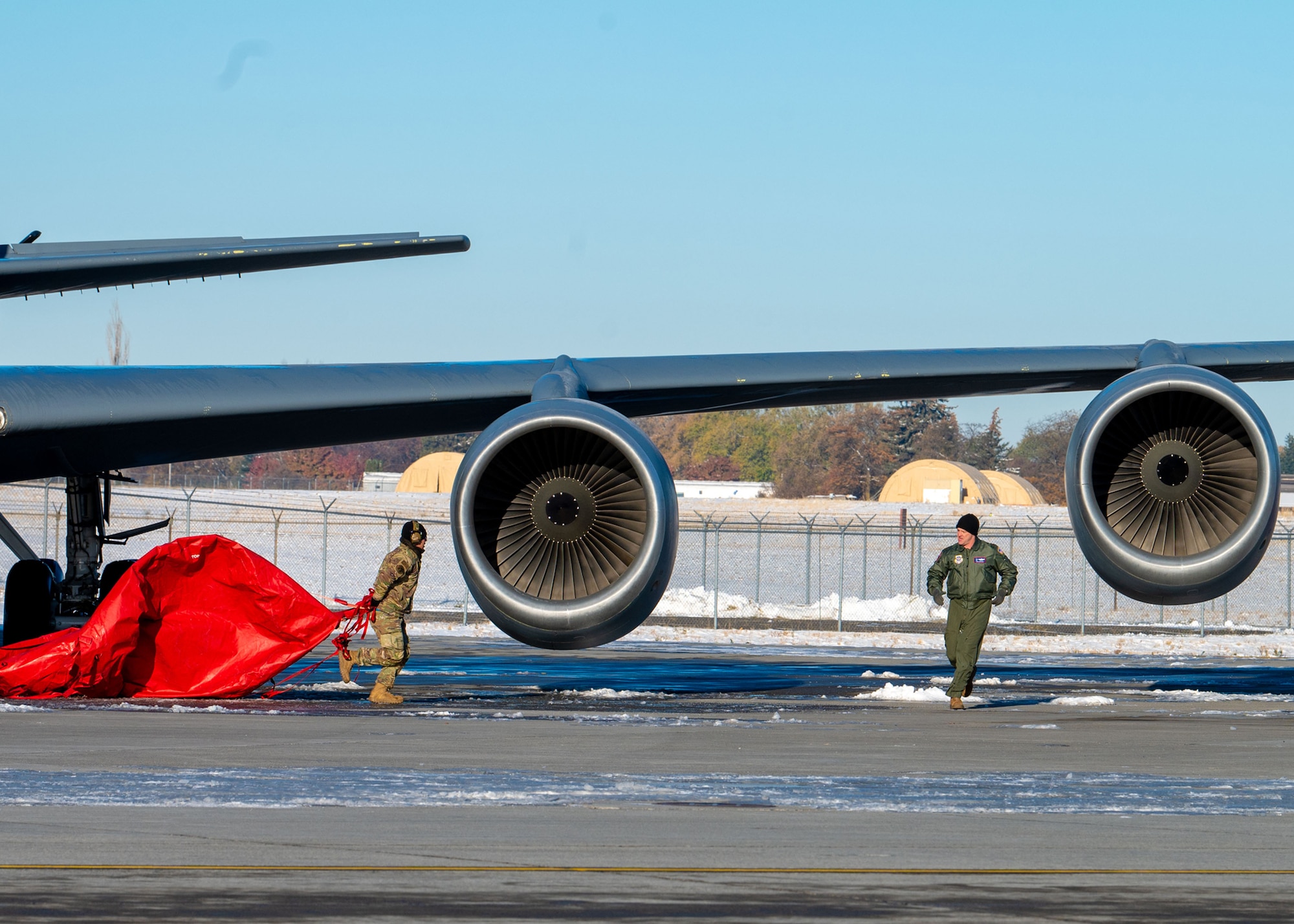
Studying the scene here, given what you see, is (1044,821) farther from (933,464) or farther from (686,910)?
(933,464)

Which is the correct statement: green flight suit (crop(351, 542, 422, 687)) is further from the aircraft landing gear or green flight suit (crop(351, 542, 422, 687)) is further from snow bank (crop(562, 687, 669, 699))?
the aircraft landing gear

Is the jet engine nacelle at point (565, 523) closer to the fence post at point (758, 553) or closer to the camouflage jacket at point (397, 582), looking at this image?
the camouflage jacket at point (397, 582)

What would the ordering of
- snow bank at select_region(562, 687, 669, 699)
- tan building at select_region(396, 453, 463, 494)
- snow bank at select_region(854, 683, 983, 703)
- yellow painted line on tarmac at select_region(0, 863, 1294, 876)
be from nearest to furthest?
1. yellow painted line on tarmac at select_region(0, 863, 1294, 876)
2. snow bank at select_region(562, 687, 669, 699)
3. snow bank at select_region(854, 683, 983, 703)
4. tan building at select_region(396, 453, 463, 494)

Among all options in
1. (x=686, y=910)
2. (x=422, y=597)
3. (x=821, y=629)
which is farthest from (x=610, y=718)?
(x=422, y=597)

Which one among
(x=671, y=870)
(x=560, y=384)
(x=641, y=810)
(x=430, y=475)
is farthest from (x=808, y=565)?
(x=430, y=475)

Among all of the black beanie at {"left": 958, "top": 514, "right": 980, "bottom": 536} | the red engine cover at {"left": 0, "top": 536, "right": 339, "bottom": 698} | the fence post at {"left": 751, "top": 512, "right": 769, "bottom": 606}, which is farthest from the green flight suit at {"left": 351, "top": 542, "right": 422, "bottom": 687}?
the fence post at {"left": 751, "top": 512, "right": 769, "bottom": 606}

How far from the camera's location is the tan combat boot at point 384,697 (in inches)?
553

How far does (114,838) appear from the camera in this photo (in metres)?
7.25

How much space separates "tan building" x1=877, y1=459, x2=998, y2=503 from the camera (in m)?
94.9

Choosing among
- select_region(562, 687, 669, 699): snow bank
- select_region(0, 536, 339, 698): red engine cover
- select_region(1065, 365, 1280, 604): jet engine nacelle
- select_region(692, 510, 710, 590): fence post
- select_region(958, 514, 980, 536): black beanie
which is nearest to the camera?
select_region(1065, 365, 1280, 604): jet engine nacelle

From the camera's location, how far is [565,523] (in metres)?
12.1

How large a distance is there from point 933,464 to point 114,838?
303 feet

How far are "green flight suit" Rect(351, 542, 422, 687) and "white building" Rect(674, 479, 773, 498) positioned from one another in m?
97.0

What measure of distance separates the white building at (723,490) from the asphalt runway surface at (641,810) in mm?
98898
